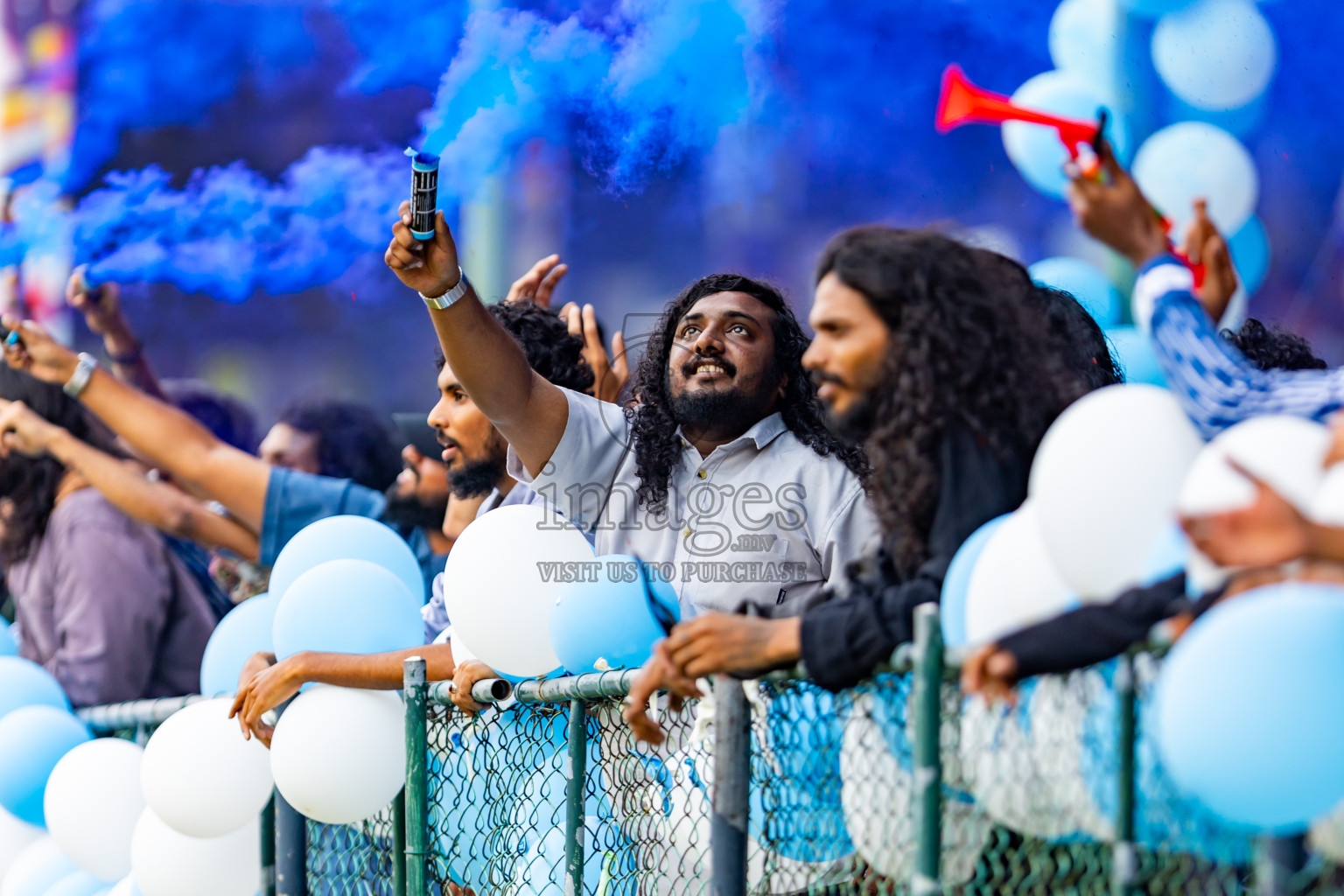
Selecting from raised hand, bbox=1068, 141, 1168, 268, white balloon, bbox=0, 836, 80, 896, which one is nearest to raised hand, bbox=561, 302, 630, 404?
white balloon, bbox=0, 836, 80, 896

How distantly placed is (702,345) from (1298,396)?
5.84 feet

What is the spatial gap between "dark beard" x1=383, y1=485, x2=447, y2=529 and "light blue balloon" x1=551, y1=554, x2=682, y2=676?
2.50m

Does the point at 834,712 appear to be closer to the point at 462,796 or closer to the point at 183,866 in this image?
the point at 462,796

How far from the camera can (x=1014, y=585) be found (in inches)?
80.0

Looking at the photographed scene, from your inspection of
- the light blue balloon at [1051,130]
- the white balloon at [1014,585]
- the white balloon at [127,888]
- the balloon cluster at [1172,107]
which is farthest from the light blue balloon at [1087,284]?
the white balloon at [127,888]

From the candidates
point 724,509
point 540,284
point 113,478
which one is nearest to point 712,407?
point 724,509

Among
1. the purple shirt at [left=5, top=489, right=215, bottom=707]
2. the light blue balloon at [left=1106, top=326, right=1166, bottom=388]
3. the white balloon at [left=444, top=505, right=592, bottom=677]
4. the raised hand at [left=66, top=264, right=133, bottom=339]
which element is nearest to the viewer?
the white balloon at [left=444, top=505, right=592, bottom=677]

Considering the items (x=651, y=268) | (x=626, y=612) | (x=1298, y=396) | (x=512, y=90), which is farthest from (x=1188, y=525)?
(x=651, y=268)

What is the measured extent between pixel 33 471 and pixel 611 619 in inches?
137

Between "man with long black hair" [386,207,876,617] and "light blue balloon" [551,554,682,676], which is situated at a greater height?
"man with long black hair" [386,207,876,617]

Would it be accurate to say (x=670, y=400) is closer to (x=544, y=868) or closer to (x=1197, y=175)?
(x=544, y=868)

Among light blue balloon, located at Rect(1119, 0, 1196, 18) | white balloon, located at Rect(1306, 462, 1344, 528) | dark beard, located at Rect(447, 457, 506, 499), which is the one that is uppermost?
light blue balloon, located at Rect(1119, 0, 1196, 18)

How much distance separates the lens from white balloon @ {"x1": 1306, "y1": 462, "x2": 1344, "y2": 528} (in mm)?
1653

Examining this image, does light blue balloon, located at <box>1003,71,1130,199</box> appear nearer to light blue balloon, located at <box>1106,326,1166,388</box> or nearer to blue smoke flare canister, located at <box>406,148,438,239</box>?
light blue balloon, located at <box>1106,326,1166,388</box>
